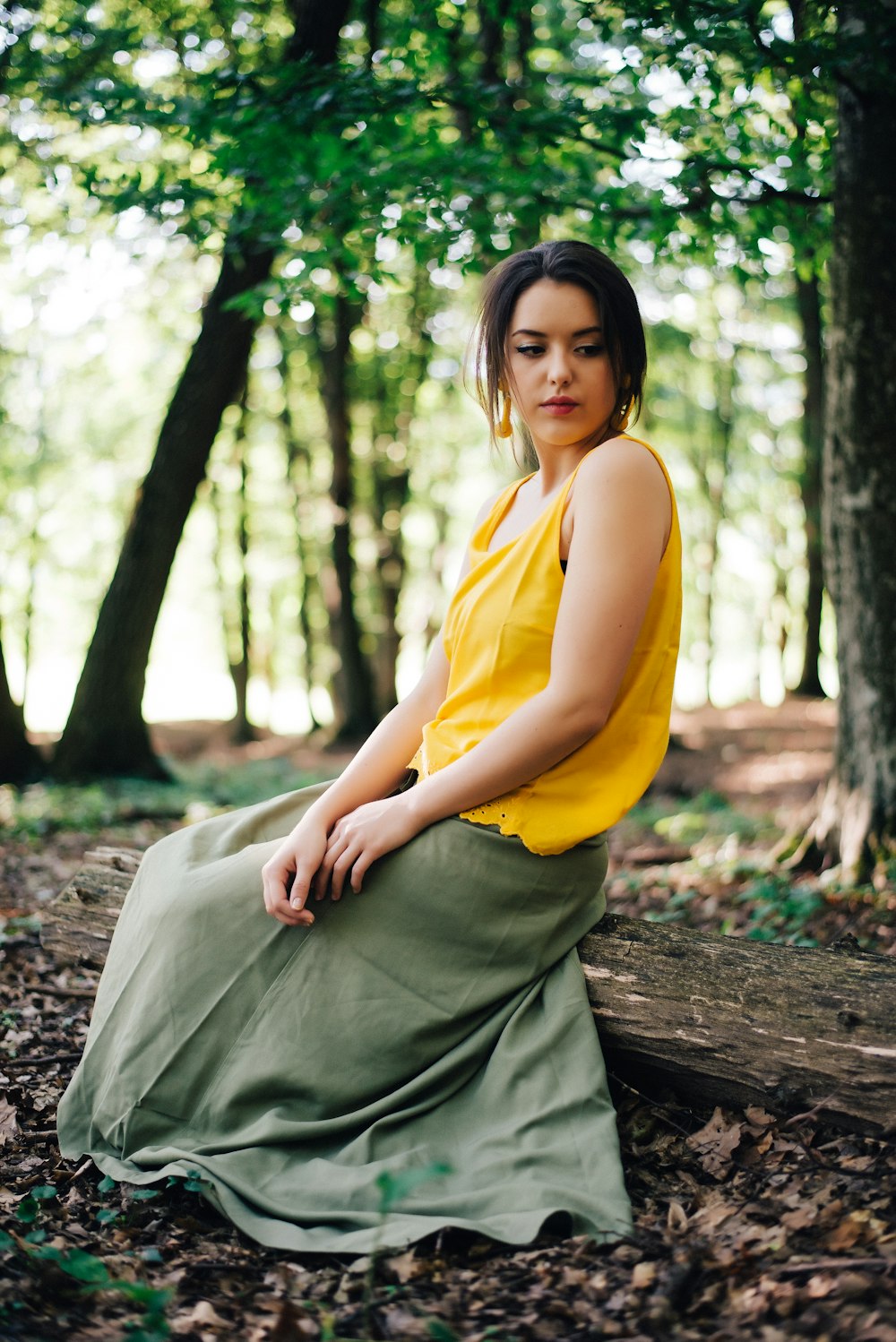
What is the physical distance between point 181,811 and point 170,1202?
5.94m

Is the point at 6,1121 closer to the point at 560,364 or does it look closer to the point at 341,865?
the point at 341,865

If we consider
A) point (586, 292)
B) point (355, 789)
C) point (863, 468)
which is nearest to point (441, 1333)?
point (355, 789)

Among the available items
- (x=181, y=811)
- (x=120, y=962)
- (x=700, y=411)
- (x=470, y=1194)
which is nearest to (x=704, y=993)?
(x=470, y=1194)

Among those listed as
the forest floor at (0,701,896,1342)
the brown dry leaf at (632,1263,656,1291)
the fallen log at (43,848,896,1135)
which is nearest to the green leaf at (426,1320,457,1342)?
the forest floor at (0,701,896,1342)

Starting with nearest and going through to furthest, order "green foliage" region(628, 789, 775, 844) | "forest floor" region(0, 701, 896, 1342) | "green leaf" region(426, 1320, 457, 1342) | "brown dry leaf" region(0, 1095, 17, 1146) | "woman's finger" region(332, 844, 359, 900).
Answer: "green leaf" region(426, 1320, 457, 1342) → "forest floor" region(0, 701, 896, 1342) → "woman's finger" region(332, 844, 359, 900) → "brown dry leaf" region(0, 1095, 17, 1146) → "green foliage" region(628, 789, 775, 844)

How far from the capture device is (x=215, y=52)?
34.2ft

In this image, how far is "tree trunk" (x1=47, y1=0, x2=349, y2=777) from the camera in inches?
381

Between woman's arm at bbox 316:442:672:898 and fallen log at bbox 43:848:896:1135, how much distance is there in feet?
2.15

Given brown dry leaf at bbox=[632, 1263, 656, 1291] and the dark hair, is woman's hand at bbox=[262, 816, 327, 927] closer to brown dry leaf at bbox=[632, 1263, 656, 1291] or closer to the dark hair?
brown dry leaf at bbox=[632, 1263, 656, 1291]

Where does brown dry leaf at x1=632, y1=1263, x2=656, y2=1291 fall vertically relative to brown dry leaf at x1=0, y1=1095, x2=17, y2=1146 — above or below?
below

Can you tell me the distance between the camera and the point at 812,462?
1402 cm

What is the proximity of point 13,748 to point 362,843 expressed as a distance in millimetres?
8196

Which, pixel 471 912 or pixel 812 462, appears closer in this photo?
pixel 471 912

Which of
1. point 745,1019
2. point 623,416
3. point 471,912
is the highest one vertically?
point 623,416
